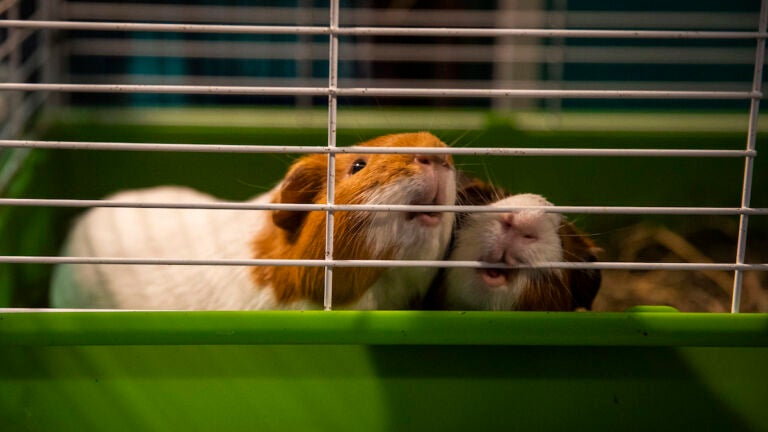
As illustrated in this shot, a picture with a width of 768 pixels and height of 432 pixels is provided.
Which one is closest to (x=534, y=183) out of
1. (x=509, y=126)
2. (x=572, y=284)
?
(x=509, y=126)

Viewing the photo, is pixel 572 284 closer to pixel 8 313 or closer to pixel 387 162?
pixel 387 162

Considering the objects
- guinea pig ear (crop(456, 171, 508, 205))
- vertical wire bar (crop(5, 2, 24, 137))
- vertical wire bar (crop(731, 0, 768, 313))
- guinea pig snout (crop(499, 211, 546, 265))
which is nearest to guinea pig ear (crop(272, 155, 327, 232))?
guinea pig ear (crop(456, 171, 508, 205))

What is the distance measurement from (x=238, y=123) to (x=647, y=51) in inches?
64.9

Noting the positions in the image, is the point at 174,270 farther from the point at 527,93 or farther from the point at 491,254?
the point at 527,93

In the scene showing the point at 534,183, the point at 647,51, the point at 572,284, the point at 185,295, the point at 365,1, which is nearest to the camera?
the point at 572,284

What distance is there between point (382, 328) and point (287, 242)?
45 centimetres

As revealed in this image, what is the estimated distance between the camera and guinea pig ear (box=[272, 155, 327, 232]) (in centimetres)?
132

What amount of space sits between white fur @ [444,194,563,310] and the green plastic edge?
8.6 inches

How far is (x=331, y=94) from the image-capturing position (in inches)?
37.2

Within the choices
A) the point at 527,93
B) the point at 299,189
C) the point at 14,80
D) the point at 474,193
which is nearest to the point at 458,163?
the point at 474,193

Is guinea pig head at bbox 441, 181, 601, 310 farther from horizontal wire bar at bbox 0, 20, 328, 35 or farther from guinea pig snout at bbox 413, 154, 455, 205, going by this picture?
horizontal wire bar at bbox 0, 20, 328, 35

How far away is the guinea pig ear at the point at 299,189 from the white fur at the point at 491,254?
0.29 meters

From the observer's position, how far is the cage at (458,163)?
94 centimetres

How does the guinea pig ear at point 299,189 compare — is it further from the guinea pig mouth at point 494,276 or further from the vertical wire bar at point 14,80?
the vertical wire bar at point 14,80
